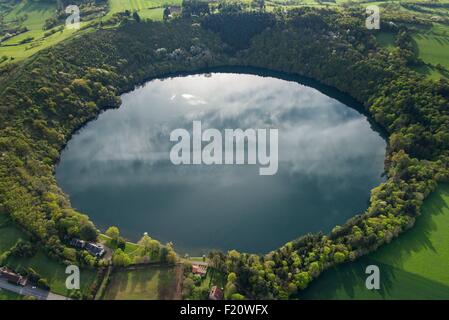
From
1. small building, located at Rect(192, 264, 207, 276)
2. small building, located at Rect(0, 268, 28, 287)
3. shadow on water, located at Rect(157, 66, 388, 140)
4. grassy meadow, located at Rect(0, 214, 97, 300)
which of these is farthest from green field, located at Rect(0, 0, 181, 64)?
small building, located at Rect(192, 264, 207, 276)

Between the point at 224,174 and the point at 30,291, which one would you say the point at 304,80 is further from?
the point at 30,291

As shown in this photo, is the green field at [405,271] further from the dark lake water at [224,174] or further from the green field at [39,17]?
the green field at [39,17]

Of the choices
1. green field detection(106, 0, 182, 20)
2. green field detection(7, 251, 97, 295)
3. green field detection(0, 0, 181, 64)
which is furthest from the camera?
green field detection(106, 0, 182, 20)

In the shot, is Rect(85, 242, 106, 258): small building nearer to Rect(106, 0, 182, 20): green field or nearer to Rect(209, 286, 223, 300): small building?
Rect(209, 286, 223, 300): small building

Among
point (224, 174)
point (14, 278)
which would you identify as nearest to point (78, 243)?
point (14, 278)

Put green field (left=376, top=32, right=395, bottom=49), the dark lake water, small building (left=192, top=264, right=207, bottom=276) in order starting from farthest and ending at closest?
green field (left=376, top=32, right=395, bottom=49)
the dark lake water
small building (left=192, top=264, right=207, bottom=276)

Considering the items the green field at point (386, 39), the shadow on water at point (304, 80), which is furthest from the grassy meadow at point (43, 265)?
the green field at point (386, 39)
